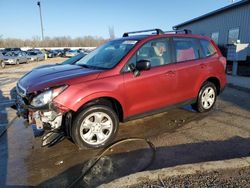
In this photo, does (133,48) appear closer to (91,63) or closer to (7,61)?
(91,63)

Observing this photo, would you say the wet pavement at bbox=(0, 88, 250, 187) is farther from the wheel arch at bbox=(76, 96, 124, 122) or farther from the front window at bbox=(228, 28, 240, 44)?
the front window at bbox=(228, 28, 240, 44)

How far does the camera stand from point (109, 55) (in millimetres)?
4863

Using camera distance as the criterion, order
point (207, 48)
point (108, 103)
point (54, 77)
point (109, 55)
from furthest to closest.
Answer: point (207, 48) → point (109, 55) → point (108, 103) → point (54, 77)

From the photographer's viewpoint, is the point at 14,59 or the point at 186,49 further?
the point at 14,59

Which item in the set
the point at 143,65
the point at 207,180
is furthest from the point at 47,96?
the point at 207,180

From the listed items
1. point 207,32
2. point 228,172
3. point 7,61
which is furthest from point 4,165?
point 7,61

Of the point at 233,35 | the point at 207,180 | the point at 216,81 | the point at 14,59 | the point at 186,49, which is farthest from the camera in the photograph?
the point at 14,59

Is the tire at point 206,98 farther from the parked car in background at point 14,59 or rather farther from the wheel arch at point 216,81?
the parked car in background at point 14,59

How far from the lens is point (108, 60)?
4680 millimetres

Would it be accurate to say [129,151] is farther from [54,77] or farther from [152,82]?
[54,77]

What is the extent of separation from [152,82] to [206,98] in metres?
1.99

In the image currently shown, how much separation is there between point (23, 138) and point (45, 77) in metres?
1.48

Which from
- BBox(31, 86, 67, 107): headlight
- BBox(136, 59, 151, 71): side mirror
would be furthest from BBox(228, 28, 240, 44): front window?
BBox(31, 86, 67, 107): headlight

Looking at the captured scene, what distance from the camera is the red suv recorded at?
150 inches
